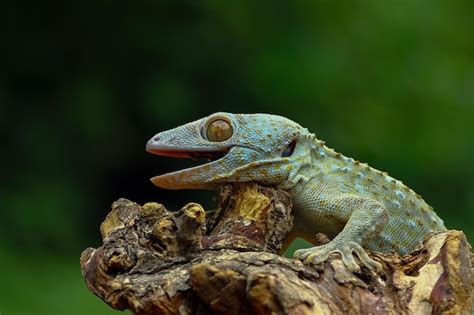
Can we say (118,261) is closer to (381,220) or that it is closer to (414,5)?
(381,220)

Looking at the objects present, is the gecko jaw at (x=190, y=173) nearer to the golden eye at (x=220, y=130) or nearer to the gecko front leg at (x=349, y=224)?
the golden eye at (x=220, y=130)

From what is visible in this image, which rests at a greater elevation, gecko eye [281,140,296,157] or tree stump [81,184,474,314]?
gecko eye [281,140,296,157]

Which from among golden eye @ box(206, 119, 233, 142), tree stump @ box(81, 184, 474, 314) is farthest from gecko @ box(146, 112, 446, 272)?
tree stump @ box(81, 184, 474, 314)

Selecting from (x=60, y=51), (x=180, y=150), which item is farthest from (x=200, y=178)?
(x=60, y=51)

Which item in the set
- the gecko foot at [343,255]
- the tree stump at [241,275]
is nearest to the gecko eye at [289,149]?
the tree stump at [241,275]

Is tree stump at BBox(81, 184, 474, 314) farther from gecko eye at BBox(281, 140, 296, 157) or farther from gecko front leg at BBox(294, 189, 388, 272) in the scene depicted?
gecko eye at BBox(281, 140, 296, 157)

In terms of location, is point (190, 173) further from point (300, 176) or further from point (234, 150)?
point (300, 176)
